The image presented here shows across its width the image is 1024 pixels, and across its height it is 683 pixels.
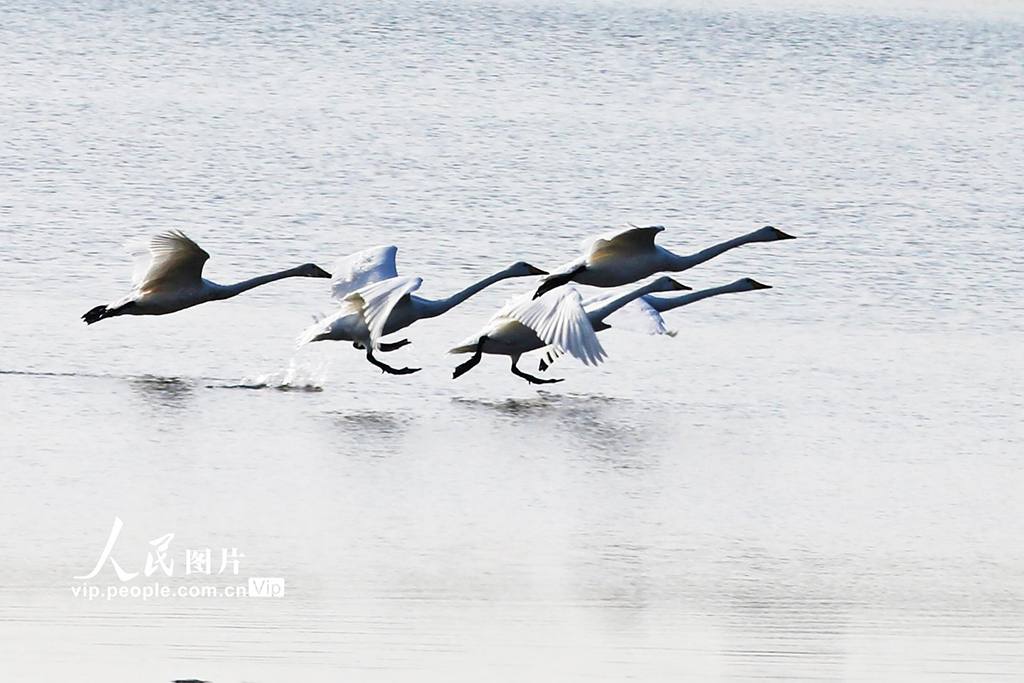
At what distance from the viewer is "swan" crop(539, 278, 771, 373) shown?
34.3 feet

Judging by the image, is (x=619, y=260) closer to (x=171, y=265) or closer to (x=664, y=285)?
(x=664, y=285)

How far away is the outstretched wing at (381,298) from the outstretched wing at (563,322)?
56cm

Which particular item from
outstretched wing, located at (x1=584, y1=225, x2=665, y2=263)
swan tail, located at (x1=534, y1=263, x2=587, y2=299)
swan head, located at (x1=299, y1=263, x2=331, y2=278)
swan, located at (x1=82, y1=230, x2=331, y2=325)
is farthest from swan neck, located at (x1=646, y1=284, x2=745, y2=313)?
swan, located at (x1=82, y1=230, x2=331, y2=325)

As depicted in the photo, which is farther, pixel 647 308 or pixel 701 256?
pixel 701 256

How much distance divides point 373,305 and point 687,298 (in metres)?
1.99

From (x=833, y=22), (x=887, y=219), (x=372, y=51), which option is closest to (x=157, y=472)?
(x=887, y=219)

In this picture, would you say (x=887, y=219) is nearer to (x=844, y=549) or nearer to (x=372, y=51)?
(x=844, y=549)

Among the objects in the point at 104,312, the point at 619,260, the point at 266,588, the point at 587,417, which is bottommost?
the point at 104,312

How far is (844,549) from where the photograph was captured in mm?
7527

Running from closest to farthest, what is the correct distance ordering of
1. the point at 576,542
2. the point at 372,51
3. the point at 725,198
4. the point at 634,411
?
the point at 576,542 → the point at 634,411 → the point at 725,198 → the point at 372,51

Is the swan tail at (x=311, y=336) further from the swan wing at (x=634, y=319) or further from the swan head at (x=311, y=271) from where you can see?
the swan wing at (x=634, y=319)

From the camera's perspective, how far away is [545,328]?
9484mm

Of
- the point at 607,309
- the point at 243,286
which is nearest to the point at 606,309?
the point at 607,309

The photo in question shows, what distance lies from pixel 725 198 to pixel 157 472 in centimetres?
965
